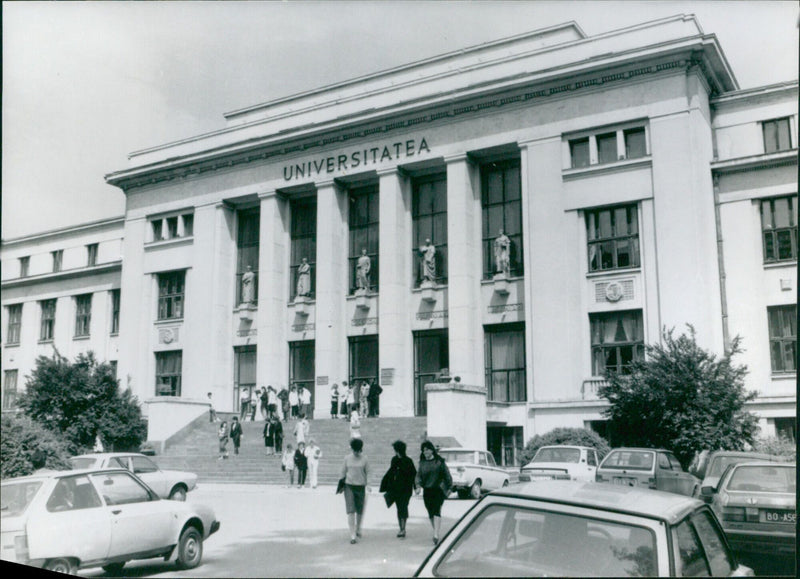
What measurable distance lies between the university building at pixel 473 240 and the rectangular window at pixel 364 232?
3.8 inches

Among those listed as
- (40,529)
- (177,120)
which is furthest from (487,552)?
(177,120)

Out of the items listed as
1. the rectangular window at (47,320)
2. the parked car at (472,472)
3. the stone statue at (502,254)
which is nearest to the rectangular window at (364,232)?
the stone statue at (502,254)

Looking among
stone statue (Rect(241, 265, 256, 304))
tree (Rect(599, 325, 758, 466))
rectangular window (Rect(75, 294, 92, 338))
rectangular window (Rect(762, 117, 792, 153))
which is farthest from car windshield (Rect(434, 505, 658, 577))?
stone statue (Rect(241, 265, 256, 304))

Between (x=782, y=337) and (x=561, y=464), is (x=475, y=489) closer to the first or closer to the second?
(x=561, y=464)

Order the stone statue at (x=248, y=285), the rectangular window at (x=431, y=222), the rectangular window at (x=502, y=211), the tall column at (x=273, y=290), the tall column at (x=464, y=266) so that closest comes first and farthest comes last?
1. the stone statue at (x=248, y=285)
2. the tall column at (x=273, y=290)
3. the rectangular window at (x=502, y=211)
4. the tall column at (x=464, y=266)
5. the rectangular window at (x=431, y=222)

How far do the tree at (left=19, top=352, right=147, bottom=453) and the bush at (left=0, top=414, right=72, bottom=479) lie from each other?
219mm

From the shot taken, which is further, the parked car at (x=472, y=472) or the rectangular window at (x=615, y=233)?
the rectangular window at (x=615, y=233)

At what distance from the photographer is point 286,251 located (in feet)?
76.7

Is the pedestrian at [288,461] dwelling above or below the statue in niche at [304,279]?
below

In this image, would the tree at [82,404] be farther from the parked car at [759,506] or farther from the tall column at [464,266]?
the parked car at [759,506]

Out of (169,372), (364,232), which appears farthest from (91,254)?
(364,232)

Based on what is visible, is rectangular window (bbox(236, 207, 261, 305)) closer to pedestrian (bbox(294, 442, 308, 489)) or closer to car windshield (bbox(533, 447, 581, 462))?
pedestrian (bbox(294, 442, 308, 489))

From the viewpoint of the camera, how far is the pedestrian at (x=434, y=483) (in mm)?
8648

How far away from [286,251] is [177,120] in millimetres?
13863
